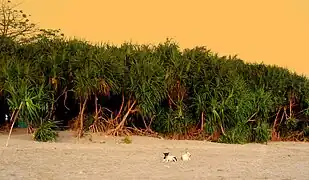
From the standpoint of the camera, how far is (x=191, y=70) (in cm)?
2261

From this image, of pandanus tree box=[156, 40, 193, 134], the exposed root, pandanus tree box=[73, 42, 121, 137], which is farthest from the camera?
pandanus tree box=[156, 40, 193, 134]

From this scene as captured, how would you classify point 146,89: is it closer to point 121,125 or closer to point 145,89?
point 145,89

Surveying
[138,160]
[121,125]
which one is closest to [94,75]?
[121,125]

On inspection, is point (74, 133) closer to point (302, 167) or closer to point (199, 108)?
point (199, 108)

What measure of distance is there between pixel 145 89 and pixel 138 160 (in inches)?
242

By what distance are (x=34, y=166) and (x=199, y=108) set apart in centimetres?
1078

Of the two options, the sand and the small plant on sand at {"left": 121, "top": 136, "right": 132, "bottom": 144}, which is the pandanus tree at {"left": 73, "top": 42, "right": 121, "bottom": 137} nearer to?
the small plant on sand at {"left": 121, "top": 136, "right": 132, "bottom": 144}

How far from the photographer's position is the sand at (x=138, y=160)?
40.5 feet

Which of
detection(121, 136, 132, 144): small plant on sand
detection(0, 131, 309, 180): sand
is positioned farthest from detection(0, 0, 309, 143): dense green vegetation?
detection(0, 131, 309, 180): sand

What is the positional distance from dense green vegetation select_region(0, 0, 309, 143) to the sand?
1.28 metres

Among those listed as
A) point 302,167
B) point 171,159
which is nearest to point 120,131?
point 171,159

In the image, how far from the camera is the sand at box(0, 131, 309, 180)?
487 inches

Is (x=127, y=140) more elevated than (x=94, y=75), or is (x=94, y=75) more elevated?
(x=94, y=75)

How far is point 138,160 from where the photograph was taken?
598 inches
